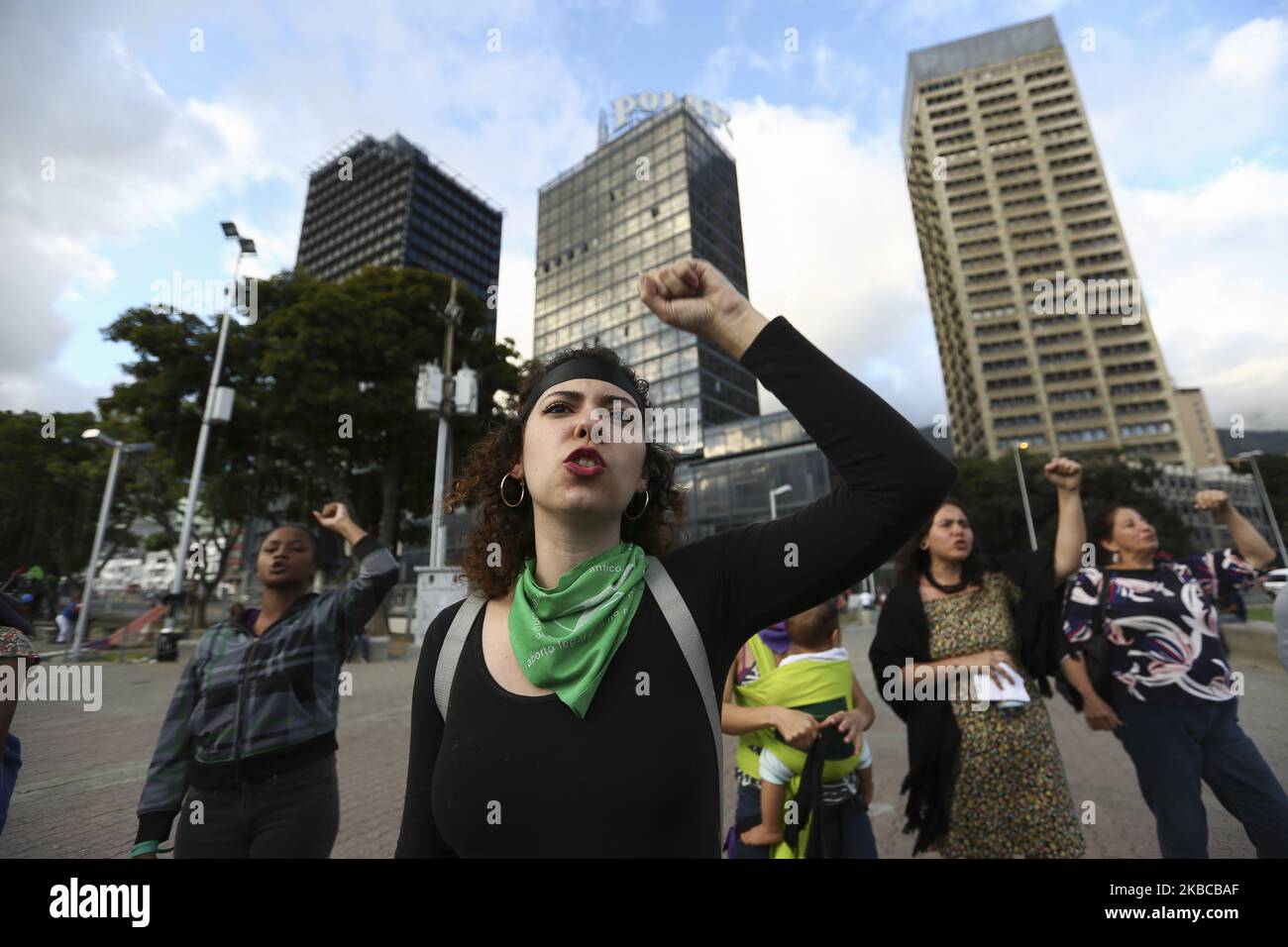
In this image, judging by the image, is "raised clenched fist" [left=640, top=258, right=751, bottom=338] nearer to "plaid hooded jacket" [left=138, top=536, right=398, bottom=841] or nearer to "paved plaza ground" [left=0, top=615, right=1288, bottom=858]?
"paved plaza ground" [left=0, top=615, right=1288, bottom=858]

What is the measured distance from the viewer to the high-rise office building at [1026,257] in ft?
230

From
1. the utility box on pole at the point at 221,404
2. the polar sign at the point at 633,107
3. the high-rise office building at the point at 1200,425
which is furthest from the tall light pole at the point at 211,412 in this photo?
the high-rise office building at the point at 1200,425

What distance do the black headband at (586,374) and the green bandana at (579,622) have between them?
43 cm

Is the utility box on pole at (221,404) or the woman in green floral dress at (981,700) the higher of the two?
the utility box on pole at (221,404)

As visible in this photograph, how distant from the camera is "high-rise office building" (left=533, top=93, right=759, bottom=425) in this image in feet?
161

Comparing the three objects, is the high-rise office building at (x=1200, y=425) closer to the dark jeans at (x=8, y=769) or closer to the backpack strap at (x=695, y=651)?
the backpack strap at (x=695, y=651)

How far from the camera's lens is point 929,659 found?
105 inches

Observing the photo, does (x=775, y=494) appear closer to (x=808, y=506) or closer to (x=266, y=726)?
(x=266, y=726)

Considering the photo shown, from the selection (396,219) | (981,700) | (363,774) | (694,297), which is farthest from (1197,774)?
(396,219)

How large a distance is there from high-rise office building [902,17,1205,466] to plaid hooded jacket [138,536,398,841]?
81.0 meters

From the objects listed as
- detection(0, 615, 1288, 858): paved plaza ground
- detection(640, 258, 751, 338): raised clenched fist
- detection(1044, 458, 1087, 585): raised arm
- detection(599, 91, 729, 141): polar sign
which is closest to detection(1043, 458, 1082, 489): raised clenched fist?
detection(1044, 458, 1087, 585): raised arm

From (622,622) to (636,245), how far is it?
55.7m
